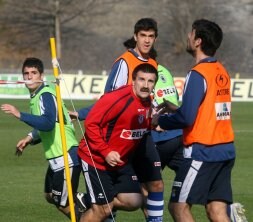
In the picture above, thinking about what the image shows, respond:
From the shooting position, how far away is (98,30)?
215ft

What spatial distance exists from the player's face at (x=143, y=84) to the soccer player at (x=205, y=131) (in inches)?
11.4

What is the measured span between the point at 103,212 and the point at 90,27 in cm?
5684

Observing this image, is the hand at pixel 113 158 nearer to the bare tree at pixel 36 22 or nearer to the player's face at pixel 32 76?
the player's face at pixel 32 76

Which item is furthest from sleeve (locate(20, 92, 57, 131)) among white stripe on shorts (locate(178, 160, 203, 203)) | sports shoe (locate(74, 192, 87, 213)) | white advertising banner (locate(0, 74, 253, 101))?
white advertising banner (locate(0, 74, 253, 101))

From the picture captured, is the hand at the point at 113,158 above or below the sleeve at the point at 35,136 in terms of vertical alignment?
above

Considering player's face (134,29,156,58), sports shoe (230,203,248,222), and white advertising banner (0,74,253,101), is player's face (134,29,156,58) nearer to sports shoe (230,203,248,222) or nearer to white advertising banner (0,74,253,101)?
sports shoe (230,203,248,222)

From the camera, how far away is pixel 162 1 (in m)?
64.2

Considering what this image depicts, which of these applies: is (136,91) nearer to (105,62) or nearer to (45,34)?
(105,62)

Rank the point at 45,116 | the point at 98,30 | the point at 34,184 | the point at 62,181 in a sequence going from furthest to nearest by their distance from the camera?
the point at 98,30, the point at 34,184, the point at 62,181, the point at 45,116

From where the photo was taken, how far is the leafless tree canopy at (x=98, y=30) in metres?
60.5

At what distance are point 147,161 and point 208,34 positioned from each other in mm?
1731

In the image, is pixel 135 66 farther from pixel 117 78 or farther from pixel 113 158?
pixel 113 158

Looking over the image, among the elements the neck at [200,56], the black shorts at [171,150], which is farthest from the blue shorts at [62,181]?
the neck at [200,56]

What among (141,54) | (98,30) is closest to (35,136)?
(141,54)
